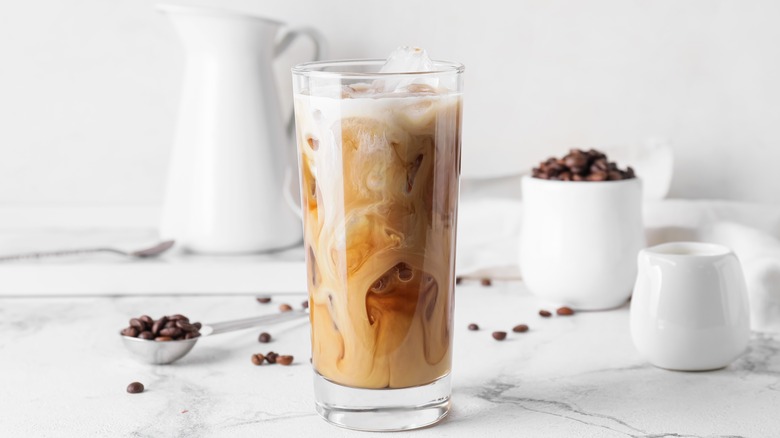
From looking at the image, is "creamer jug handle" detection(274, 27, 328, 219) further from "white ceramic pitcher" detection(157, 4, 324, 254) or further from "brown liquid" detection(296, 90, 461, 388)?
"brown liquid" detection(296, 90, 461, 388)

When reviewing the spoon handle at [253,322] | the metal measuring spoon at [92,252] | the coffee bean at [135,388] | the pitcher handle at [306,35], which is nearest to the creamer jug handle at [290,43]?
the pitcher handle at [306,35]

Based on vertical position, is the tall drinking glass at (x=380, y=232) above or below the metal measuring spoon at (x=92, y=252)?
above

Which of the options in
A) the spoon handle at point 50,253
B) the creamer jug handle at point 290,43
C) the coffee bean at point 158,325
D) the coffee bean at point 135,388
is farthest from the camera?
the creamer jug handle at point 290,43

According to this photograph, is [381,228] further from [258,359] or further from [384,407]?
[258,359]

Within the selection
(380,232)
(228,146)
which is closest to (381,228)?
(380,232)

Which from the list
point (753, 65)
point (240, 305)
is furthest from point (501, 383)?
point (753, 65)

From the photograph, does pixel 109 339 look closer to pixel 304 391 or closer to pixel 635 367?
pixel 304 391

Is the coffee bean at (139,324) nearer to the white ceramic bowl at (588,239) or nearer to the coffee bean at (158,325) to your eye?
the coffee bean at (158,325)
